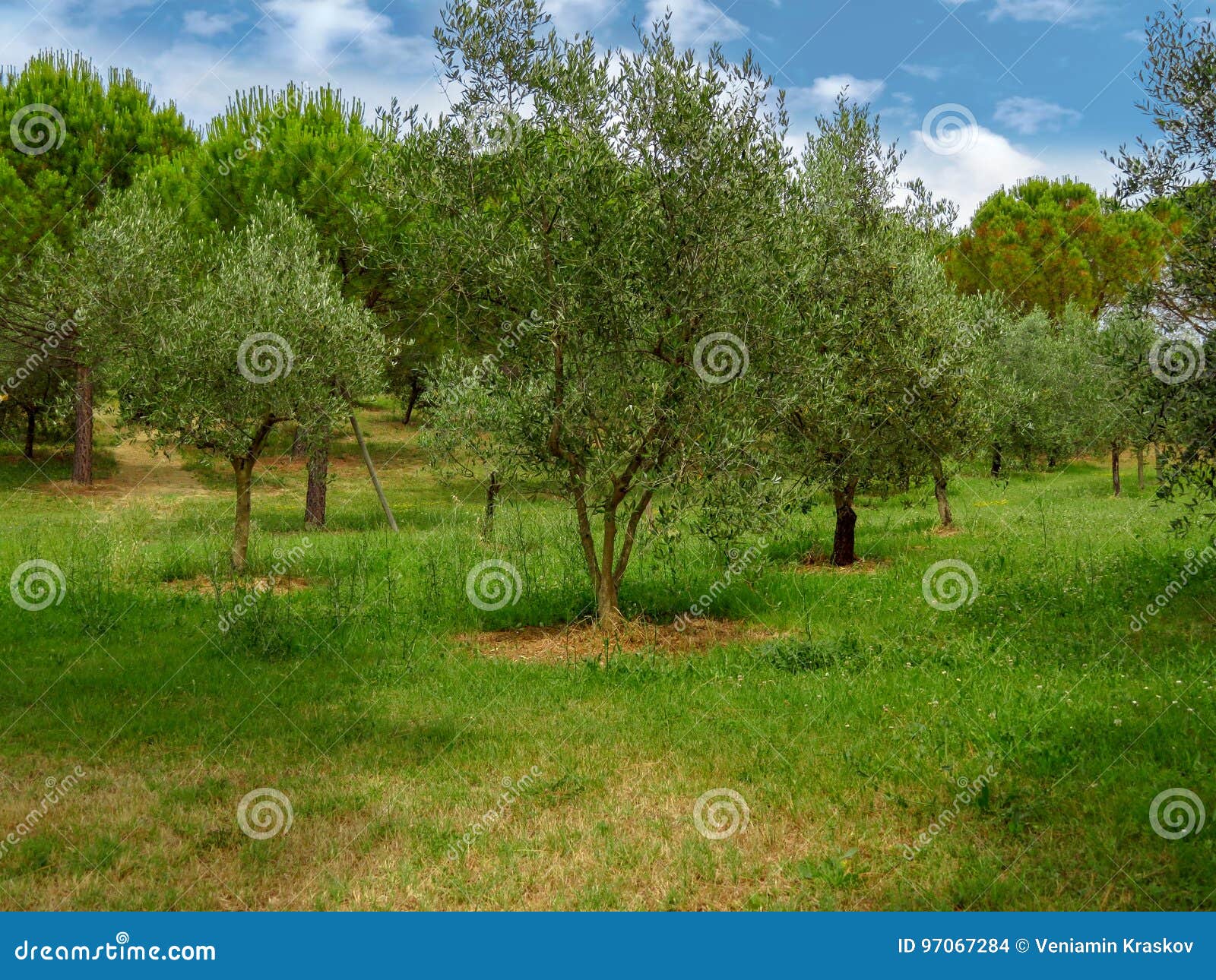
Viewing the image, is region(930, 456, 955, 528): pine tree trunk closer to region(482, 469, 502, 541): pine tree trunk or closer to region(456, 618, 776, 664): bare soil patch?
region(456, 618, 776, 664): bare soil patch

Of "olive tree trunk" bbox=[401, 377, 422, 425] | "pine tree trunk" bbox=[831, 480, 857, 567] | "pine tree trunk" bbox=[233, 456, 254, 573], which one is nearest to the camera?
"pine tree trunk" bbox=[233, 456, 254, 573]

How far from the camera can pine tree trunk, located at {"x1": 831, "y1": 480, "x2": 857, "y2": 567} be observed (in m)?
18.8

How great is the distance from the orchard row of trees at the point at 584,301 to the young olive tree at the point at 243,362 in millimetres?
60

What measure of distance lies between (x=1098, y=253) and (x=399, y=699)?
62.1 m

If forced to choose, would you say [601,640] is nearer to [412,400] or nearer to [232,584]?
[232,584]

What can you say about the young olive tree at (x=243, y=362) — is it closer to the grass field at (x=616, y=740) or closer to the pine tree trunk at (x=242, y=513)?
the pine tree trunk at (x=242, y=513)

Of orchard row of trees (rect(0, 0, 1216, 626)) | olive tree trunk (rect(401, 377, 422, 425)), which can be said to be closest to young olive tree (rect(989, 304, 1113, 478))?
orchard row of trees (rect(0, 0, 1216, 626))

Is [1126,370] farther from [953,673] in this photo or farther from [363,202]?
[363,202]

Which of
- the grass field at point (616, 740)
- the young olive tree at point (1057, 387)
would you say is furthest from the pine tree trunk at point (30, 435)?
the young olive tree at point (1057, 387)

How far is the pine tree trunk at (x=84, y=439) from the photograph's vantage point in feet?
117

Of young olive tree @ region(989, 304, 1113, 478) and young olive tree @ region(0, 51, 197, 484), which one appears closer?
young olive tree @ region(0, 51, 197, 484)

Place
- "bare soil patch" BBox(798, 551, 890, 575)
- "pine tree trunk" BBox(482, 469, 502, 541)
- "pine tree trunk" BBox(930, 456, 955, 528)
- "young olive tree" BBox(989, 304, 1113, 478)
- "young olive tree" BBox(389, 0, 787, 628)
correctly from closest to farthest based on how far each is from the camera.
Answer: "young olive tree" BBox(389, 0, 787, 628) → "bare soil patch" BBox(798, 551, 890, 575) → "pine tree trunk" BBox(482, 469, 502, 541) → "pine tree trunk" BBox(930, 456, 955, 528) → "young olive tree" BBox(989, 304, 1113, 478)

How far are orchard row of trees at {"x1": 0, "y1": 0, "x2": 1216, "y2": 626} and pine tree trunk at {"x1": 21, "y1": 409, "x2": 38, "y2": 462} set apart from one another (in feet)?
33.2

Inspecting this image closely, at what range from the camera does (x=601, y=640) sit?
1271cm
